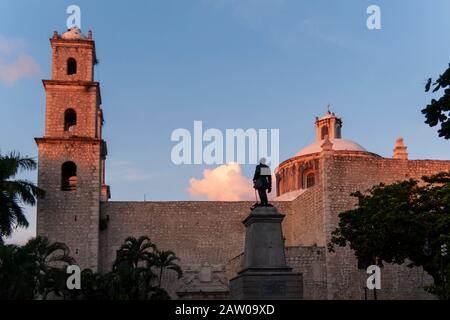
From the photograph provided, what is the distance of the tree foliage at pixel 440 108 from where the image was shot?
14922 millimetres

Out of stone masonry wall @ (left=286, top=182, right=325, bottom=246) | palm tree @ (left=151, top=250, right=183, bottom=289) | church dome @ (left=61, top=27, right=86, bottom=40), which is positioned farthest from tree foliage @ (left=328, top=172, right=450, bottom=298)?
church dome @ (left=61, top=27, right=86, bottom=40)

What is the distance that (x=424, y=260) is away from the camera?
27.7 metres

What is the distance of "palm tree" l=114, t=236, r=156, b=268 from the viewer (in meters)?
37.6

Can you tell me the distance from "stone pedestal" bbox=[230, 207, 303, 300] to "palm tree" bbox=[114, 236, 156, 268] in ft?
60.0

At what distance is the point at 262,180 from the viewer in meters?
20.0

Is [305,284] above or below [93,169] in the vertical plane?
below

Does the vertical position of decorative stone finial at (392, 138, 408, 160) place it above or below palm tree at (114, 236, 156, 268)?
above

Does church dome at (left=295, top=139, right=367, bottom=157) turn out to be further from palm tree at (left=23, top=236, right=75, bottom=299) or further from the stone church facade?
palm tree at (left=23, top=236, right=75, bottom=299)

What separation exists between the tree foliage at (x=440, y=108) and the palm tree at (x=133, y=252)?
23864mm

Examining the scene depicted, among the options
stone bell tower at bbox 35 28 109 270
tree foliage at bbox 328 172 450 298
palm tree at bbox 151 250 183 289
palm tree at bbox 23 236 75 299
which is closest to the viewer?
tree foliage at bbox 328 172 450 298

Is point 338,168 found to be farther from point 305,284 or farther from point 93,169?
point 93,169
